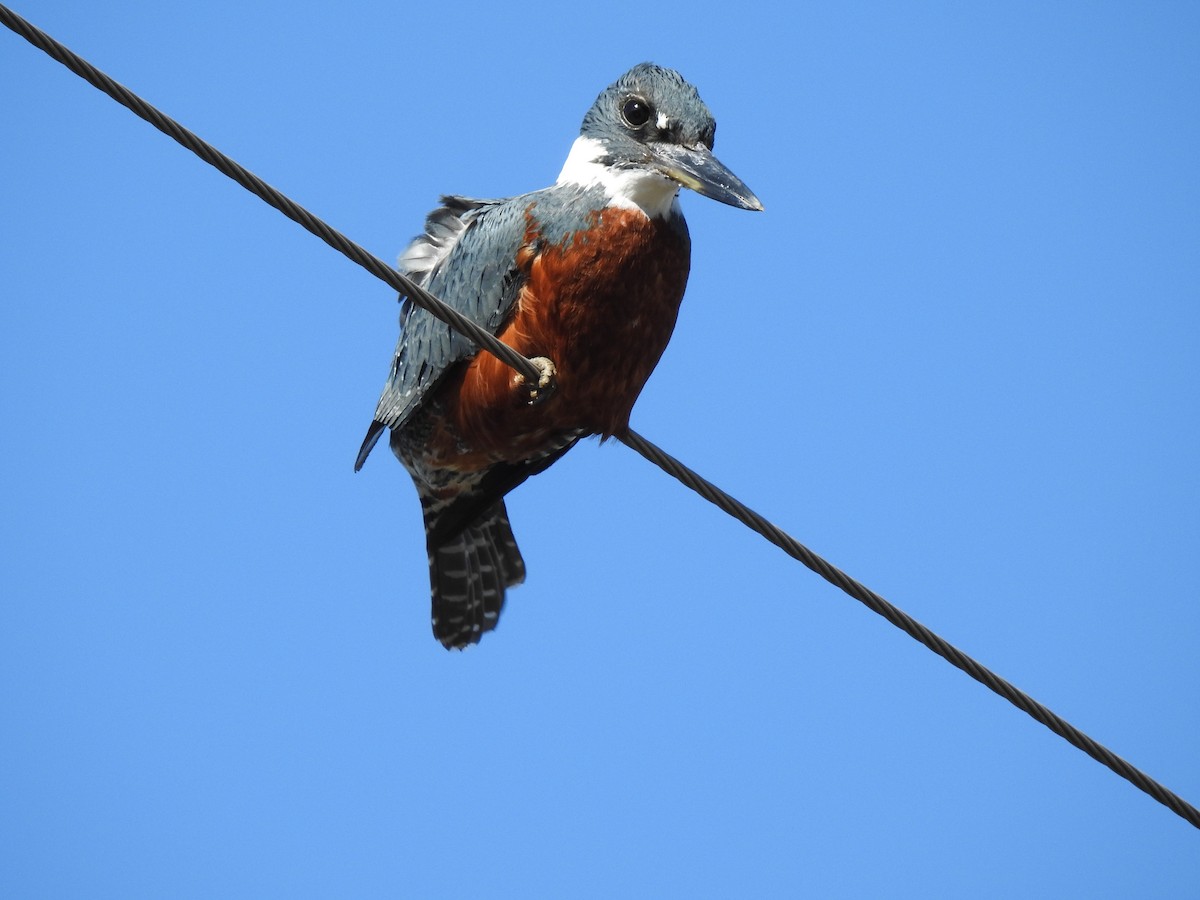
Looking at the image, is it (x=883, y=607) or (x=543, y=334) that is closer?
(x=883, y=607)

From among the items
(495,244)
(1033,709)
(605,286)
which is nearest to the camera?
(1033,709)

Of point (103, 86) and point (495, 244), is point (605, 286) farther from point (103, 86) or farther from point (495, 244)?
point (103, 86)

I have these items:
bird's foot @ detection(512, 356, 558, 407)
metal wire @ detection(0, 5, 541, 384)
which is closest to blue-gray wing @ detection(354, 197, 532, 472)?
bird's foot @ detection(512, 356, 558, 407)

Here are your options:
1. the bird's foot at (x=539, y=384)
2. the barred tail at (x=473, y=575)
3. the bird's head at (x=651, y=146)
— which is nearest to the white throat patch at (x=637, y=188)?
the bird's head at (x=651, y=146)

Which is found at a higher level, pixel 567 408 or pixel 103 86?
pixel 567 408

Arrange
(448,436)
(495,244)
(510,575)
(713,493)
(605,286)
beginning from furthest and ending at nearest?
(510,575) < (448,436) < (495,244) < (605,286) < (713,493)

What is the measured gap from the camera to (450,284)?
4434mm

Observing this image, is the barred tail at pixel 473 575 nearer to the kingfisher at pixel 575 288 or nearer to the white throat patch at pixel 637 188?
the kingfisher at pixel 575 288

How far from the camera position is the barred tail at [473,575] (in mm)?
5312

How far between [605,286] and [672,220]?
1.00ft

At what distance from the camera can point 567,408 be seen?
4070 mm

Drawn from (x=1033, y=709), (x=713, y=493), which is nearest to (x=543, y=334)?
(x=713, y=493)

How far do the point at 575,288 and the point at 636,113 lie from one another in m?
0.63

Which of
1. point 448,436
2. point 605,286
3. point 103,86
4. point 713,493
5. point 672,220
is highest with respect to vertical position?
point 672,220
